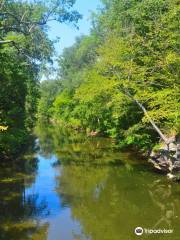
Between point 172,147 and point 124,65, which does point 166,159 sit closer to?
point 172,147

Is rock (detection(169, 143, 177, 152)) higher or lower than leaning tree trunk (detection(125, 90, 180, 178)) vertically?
higher

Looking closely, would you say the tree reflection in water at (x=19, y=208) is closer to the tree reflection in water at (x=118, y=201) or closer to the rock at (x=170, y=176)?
the tree reflection in water at (x=118, y=201)

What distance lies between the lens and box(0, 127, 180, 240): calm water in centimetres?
1688

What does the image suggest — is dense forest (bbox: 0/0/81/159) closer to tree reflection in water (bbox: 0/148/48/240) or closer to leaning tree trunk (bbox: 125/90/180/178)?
tree reflection in water (bbox: 0/148/48/240)

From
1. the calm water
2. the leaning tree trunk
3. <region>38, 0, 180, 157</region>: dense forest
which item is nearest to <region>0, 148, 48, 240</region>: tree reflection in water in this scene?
the calm water

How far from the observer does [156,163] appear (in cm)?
2759

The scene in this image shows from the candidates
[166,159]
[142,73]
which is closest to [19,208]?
[166,159]

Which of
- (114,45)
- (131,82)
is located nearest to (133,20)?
(114,45)

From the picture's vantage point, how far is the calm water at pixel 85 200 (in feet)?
55.4

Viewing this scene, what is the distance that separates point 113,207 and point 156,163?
839 centimetres

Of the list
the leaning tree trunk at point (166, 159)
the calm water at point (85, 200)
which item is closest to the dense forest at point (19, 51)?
the calm water at point (85, 200)

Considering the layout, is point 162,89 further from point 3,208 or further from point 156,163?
point 3,208

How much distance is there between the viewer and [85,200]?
2128cm
